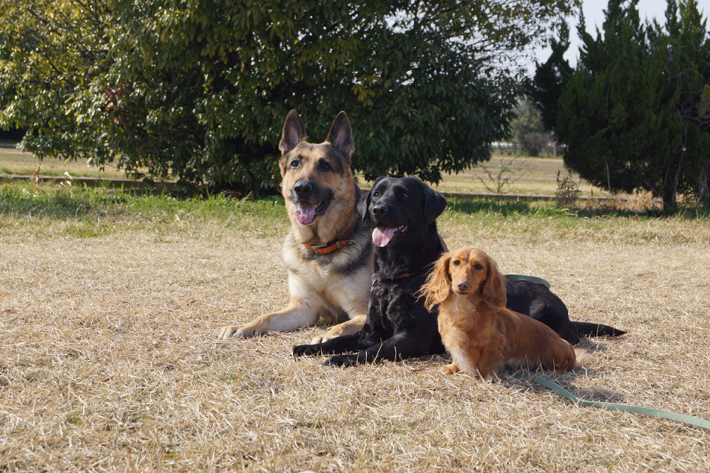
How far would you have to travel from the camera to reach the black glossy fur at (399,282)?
3482 millimetres

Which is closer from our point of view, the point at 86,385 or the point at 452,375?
the point at 86,385

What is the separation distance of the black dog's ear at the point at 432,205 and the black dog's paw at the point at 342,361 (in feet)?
3.36

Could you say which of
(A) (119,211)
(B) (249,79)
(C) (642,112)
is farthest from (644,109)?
(A) (119,211)

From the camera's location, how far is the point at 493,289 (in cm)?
302

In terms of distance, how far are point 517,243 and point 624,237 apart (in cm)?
215

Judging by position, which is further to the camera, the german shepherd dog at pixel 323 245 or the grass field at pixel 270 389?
the german shepherd dog at pixel 323 245

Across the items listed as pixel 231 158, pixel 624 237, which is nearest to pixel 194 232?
pixel 231 158

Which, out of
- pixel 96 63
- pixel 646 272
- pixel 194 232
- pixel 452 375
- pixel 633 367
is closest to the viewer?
pixel 452 375

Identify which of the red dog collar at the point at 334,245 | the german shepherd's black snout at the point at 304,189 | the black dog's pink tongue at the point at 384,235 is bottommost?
the red dog collar at the point at 334,245

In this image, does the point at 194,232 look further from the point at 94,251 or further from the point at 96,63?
the point at 96,63

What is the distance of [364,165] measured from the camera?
39.7 feet

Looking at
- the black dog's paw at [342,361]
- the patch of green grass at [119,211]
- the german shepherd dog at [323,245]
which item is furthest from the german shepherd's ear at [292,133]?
the patch of green grass at [119,211]

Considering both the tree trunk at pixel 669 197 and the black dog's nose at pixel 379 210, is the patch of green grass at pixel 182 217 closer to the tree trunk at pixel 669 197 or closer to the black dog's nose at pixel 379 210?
the tree trunk at pixel 669 197

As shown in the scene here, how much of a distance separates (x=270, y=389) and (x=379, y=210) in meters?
1.26
